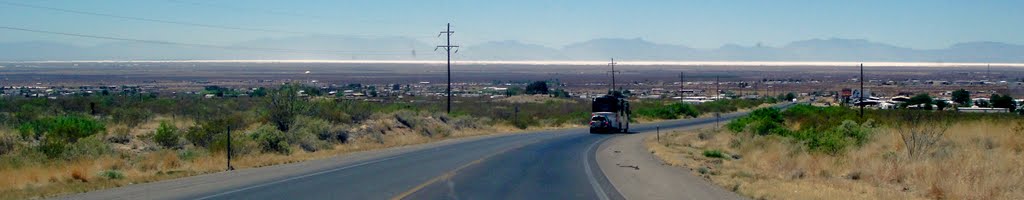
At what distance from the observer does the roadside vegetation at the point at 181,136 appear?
25.5 meters

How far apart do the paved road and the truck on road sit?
2366 cm

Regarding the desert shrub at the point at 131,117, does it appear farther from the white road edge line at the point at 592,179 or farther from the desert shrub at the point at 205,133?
the white road edge line at the point at 592,179

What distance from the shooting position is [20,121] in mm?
46062

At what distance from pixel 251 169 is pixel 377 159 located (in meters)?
5.70

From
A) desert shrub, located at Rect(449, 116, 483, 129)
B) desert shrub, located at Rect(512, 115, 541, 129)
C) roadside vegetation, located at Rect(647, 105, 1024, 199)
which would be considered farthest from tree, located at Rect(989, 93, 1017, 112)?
desert shrub, located at Rect(449, 116, 483, 129)

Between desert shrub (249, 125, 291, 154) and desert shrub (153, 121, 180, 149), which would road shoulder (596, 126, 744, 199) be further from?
desert shrub (153, 121, 180, 149)

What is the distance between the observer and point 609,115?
6022 cm

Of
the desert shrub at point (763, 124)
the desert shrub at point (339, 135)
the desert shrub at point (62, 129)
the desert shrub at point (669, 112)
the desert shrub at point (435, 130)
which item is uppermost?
the desert shrub at point (62, 129)

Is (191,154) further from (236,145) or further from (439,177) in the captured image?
(439,177)

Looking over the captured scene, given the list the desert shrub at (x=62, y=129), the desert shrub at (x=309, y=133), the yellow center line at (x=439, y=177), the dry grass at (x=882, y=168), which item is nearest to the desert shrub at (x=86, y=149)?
the desert shrub at (x=62, y=129)

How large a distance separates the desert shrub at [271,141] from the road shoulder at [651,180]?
12.1 m

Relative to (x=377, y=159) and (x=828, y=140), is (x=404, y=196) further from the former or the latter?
(x=828, y=140)

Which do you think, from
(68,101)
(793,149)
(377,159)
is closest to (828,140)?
(793,149)

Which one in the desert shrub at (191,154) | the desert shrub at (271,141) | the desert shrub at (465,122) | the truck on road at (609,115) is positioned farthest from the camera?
the desert shrub at (465,122)
